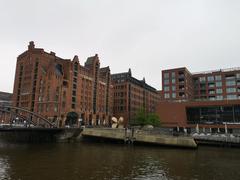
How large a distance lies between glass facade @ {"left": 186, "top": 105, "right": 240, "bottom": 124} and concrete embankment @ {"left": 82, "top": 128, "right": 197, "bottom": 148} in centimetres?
3684

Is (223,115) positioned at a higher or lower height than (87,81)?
lower

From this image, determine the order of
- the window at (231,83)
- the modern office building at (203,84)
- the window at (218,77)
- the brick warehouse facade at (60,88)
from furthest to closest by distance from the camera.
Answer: the window at (218,77) < the window at (231,83) < the modern office building at (203,84) < the brick warehouse facade at (60,88)

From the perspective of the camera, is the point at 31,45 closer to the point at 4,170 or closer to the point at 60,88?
the point at 60,88

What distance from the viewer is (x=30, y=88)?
11456cm

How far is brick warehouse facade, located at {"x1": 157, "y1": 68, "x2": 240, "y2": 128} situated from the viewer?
95.0 meters

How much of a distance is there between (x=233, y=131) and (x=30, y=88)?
314 feet

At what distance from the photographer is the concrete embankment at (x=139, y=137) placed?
206 feet

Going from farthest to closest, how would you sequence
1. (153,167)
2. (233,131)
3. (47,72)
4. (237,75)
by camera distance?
(237,75), (47,72), (233,131), (153,167)

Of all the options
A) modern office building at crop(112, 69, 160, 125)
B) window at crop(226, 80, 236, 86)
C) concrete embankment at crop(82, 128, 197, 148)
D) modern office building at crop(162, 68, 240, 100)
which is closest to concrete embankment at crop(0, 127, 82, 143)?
concrete embankment at crop(82, 128, 197, 148)

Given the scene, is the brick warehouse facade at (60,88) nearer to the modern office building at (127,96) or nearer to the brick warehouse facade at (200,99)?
the modern office building at (127,96)

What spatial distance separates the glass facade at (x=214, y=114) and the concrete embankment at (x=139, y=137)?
121 ft

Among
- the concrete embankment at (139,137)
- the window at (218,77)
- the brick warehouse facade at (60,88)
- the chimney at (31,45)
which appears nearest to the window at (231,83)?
the window at (218,77)

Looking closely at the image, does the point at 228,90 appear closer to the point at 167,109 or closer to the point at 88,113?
the point at 167,109

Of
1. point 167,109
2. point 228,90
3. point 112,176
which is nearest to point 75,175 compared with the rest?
point 112,176
